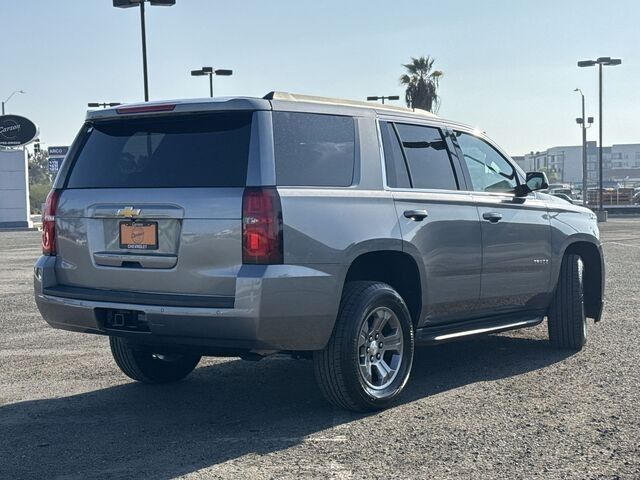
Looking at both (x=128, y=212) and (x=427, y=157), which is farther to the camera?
(x=427, y=157)

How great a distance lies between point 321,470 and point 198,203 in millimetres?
1670

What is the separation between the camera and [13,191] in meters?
47.4

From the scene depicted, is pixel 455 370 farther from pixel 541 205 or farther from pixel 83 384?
pixel 83 384

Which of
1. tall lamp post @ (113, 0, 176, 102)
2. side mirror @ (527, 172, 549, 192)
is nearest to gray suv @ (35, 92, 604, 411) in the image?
side mirror @ (527, 172, 549, 192)

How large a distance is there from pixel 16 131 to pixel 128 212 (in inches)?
1821

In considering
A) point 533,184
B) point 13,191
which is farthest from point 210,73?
point 533,184

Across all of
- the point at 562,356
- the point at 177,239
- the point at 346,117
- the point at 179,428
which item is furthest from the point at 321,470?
the point at 562,356

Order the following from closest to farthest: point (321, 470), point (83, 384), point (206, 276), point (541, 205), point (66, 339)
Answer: point (321, 470) → point (206, 276) → point (83, 384) → point (541, 205) → point (66, 339)

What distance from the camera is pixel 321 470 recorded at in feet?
14.8

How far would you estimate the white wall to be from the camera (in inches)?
1866

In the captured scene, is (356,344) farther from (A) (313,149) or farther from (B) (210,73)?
(B) (210,73)

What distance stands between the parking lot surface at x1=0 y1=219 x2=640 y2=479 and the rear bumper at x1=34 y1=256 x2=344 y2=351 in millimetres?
550

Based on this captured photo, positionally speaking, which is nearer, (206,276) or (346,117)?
(206,276)

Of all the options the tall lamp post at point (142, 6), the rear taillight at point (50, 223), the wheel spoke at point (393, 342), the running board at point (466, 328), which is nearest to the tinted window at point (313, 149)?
the wheel spoke at point (393, 342)
